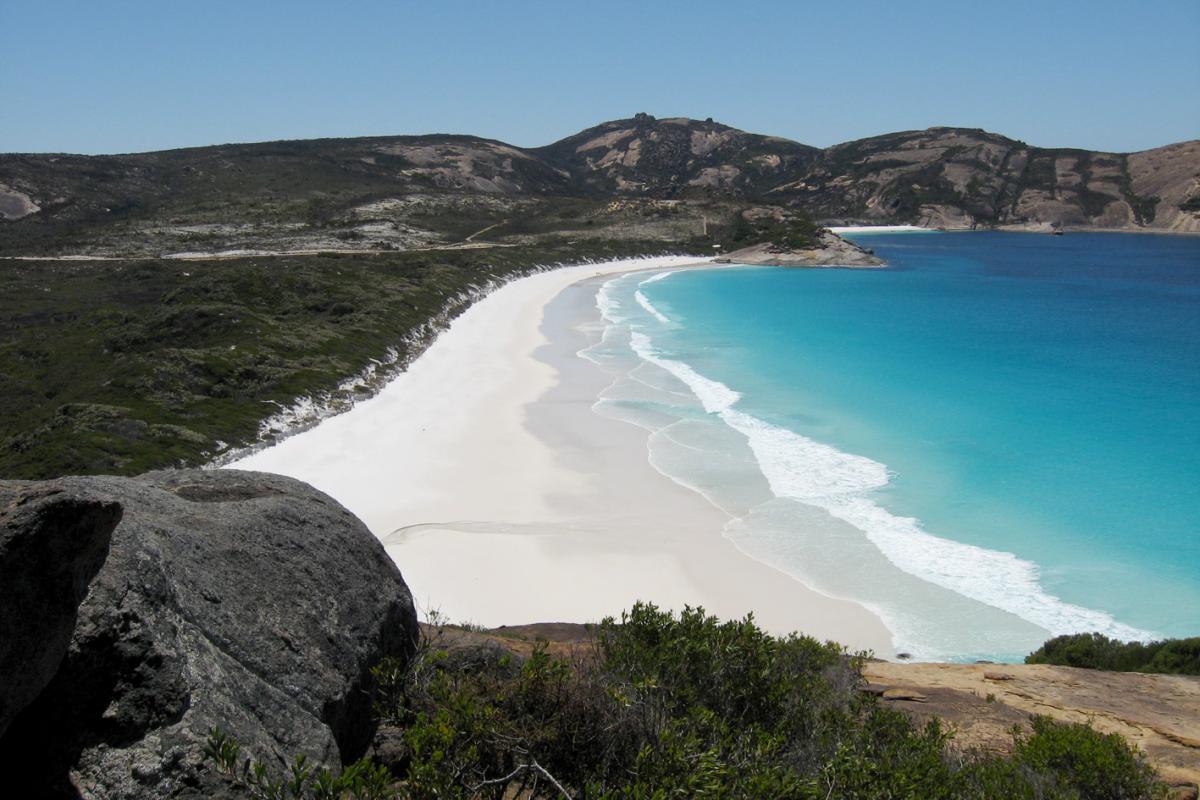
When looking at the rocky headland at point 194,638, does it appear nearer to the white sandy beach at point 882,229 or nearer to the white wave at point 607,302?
the white wave at point 607,302

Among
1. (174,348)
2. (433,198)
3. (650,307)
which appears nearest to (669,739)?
(174,348)

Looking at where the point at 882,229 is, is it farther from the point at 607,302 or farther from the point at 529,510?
the point at 529,510

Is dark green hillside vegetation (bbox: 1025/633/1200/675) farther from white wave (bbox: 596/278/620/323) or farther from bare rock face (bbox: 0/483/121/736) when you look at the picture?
white wave (bbox: 596/278/620/323)

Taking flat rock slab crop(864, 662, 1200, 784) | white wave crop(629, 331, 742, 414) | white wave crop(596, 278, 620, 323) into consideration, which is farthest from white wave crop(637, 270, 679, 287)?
flat rock slab crop(864, 662, 1200, 784)

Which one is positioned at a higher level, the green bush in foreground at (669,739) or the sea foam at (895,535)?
the green bush in foreground at (669,739)

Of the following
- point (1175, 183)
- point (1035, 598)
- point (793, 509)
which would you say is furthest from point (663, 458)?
point (1175, 183)

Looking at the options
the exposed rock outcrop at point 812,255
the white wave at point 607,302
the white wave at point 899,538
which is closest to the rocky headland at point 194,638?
the white wave at point 899,538
